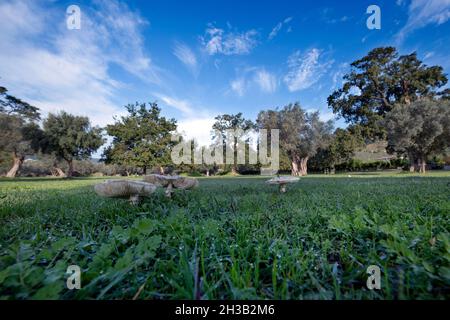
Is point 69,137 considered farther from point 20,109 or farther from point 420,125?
point 420,125

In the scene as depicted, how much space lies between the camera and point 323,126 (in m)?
26.0

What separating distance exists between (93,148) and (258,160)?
68.4 feet

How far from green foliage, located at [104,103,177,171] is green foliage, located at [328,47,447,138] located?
23315 millimetres

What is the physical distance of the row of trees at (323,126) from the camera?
725 inches

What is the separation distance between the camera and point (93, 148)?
22.1 metres

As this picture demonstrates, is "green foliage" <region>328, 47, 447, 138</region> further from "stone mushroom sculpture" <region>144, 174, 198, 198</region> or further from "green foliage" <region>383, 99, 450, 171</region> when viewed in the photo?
"stone mushroom sculpture" <region>144, 174, 198, 198</region>

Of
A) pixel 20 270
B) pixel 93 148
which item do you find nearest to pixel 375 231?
pixel 20 270

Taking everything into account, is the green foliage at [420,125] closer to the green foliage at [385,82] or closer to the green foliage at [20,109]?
the green foliage at [385,82]

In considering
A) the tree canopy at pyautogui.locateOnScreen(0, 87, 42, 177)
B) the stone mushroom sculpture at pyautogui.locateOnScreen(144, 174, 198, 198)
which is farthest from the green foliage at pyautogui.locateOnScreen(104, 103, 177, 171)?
the stone mushroom sculpture at pyautogui.locateOnScreen(144, 174, 198, 198)

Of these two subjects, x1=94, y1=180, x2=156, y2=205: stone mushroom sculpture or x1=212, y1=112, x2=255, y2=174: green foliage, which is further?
x1=212, y1=112, x2=255, y2=174: green foliage

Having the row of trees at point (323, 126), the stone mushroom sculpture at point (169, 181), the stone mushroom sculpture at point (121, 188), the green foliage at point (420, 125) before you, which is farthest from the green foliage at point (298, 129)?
the stone mushroom sculpture at point (121, 188)

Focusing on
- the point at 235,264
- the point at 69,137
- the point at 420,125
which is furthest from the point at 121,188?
the point at 69,137

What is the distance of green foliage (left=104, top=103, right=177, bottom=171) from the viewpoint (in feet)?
75.6
